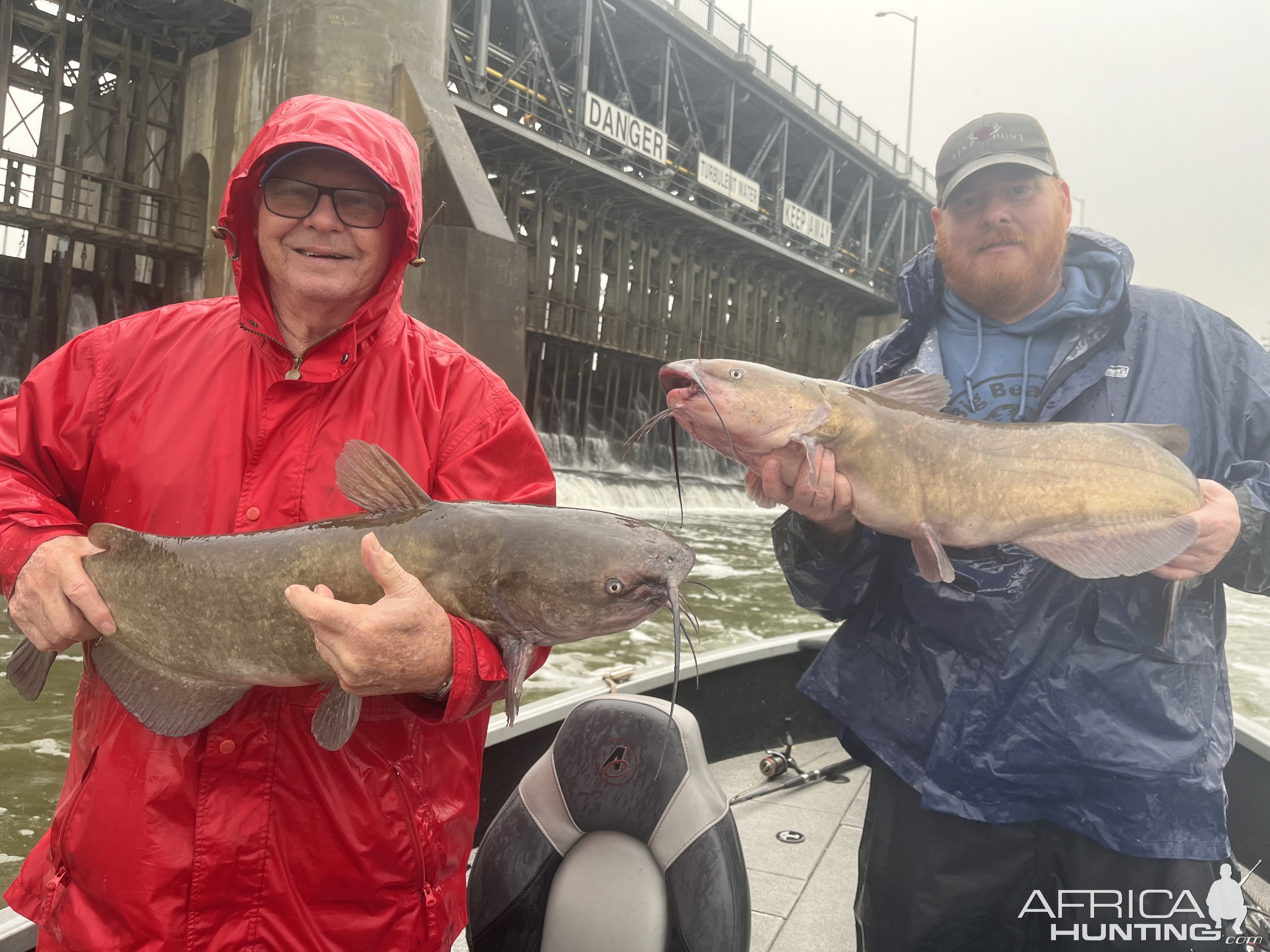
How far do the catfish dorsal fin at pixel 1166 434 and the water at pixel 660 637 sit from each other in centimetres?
204

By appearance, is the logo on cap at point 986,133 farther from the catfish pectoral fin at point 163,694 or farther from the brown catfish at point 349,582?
the catfish pectoral fin at point 163,694

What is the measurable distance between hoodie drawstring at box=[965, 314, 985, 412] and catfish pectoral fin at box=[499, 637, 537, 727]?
1408mm

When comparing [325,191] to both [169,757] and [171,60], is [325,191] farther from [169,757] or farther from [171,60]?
[171,60]

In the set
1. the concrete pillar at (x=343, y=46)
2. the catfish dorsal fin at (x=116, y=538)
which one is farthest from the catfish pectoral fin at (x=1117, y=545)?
the concrete pillar at (x=343, y=46)

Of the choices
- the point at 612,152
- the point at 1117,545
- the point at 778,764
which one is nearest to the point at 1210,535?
the point at 1117,545

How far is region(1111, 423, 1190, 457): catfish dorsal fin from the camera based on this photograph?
6.37 ft

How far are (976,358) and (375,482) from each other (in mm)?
1609

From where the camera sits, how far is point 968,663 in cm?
218

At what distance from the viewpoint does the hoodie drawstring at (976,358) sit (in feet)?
7.59

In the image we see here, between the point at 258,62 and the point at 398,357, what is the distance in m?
12.7

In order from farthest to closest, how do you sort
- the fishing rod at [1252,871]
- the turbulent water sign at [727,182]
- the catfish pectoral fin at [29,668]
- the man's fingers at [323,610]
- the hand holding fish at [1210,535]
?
the turbulent water sign at [727,182] < the fishing rod at [1252,871] < the hand holding fish at [1210,535] < the catfish pectoral fin at [29,668] < the man's fingers at [323,610]

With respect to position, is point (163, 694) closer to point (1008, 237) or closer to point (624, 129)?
point (1008, 237)

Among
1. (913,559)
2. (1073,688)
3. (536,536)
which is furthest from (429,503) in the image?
(1073,688)

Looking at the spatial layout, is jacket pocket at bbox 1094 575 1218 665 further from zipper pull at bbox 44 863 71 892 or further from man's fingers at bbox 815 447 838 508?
zipper pull at bbox 44 863 71 892
